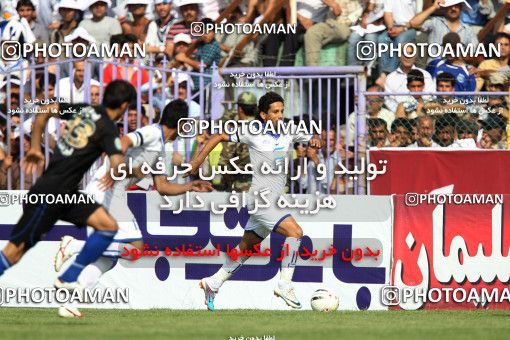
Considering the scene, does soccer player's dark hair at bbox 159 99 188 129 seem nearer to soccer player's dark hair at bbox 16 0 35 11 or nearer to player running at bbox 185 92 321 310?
player running at bbox 185 92 321 310

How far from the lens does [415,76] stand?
55.3 feet

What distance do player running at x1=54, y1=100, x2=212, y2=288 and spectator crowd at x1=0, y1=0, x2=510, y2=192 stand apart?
1.92ft

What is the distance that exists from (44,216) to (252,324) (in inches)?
91.4

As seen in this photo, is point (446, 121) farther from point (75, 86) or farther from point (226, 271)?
point (75, 86)

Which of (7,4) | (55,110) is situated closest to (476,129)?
(55,110)

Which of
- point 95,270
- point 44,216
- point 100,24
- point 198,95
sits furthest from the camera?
point 100,24

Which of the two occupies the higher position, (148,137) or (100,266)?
(148,137)

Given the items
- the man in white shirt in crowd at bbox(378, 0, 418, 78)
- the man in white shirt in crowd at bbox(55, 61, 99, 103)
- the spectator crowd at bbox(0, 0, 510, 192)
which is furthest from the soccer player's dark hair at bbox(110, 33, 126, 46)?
the man in white shirt in crowd at bbox(378, 0, 418, 78)

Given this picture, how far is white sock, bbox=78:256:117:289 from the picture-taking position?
14516mm

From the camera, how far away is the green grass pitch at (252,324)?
1185 cm

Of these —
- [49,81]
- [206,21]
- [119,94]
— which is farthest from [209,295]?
[206,21]

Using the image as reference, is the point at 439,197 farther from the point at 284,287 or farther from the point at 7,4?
the point at 7,4

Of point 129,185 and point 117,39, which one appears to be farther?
point 117,39

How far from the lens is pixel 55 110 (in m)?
13.5
